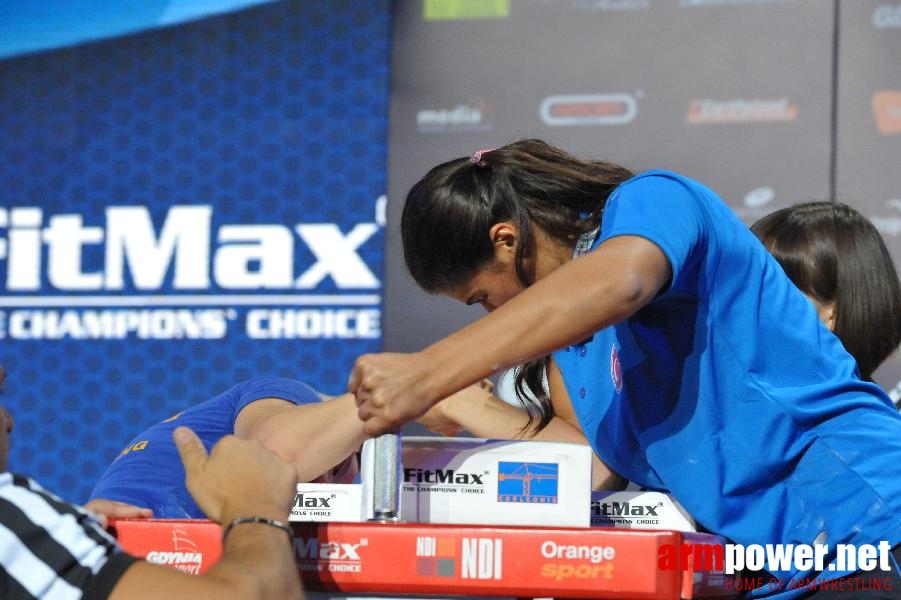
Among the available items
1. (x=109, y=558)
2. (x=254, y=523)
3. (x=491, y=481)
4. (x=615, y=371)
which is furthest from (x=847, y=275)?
(x=109, y=558)

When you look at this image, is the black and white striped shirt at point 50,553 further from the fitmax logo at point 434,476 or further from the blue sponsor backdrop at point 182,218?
the blue sponsor backdrop at point 182,218

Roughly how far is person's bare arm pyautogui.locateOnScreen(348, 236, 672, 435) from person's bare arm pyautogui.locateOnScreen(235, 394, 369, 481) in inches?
13.2

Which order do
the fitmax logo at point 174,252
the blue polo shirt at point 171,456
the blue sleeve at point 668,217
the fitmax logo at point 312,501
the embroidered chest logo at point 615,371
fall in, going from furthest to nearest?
1. the fitmax logo at point 174,252
2. the blue polo shirt at point 171,456
3. the fitmax logo at point 312,501
4. the embroidered chest logo at point 615,371
5. the blue sleeve at point 668,217

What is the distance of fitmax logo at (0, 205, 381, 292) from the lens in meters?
3.82

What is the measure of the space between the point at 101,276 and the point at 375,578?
3.13 m

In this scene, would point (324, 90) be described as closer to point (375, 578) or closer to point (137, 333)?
point (137, 333)

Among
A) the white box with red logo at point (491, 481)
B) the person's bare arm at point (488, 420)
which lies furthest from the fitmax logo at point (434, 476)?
the person's bare arm at point (488, 420)

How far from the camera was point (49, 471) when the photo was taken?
13.3ft

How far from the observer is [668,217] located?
1.20m

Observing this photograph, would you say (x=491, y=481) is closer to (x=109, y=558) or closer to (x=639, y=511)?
(x=639, y=511)

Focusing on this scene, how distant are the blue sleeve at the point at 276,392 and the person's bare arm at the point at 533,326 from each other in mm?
742

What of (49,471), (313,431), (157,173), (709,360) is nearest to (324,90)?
(157,173)

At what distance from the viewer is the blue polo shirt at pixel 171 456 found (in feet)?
6.13

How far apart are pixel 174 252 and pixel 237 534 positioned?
118 inches
